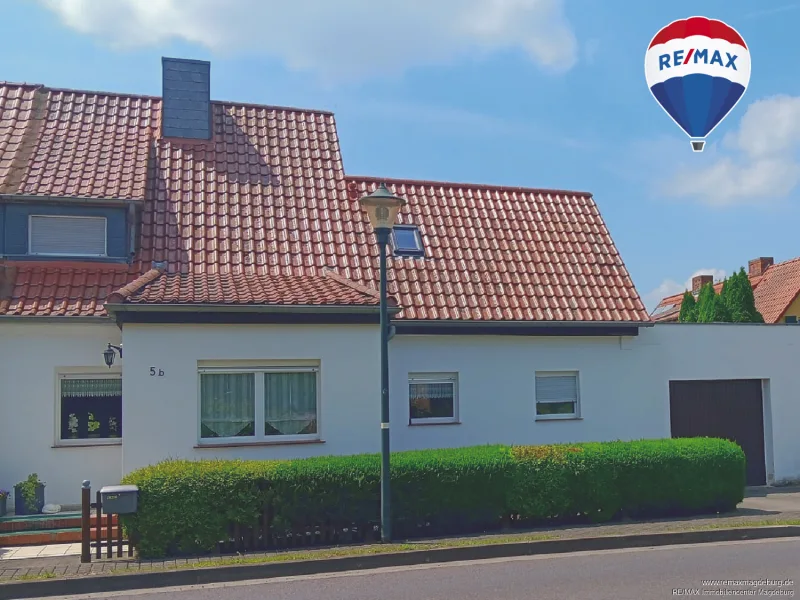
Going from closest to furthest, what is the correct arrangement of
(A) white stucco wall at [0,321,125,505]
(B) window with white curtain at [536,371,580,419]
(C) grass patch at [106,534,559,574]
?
1. (C) grass patch at [106,534,559,574]
2. (A) white stucco wall at [0,321,125,505]
3. (B) window with white curtain at [536,371,580,419]

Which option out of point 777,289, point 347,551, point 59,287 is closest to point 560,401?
point 347,551

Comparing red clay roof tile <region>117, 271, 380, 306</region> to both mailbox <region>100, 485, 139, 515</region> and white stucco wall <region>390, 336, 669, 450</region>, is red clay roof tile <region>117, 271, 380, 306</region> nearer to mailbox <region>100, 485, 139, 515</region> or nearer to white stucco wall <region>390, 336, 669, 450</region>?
white stucco wall <region>390, 336, 669, 450</region>

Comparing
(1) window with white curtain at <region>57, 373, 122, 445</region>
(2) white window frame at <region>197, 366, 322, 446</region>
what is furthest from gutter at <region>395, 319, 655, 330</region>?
(1) window with white curtain at <region>57, 373, 122, 445</region>

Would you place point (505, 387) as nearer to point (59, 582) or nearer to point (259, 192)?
point (259, 192)

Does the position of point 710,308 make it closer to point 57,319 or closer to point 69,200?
point 69,200

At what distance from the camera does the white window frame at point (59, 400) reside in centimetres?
1280

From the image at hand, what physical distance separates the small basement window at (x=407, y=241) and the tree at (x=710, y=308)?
1214 centimetres

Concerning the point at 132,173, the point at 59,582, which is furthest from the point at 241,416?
the point at 132,173

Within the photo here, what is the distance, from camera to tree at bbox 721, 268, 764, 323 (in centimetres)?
2511

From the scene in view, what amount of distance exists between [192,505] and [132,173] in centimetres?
699

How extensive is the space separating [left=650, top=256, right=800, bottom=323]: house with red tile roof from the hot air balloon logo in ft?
51.0

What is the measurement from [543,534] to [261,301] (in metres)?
5.26

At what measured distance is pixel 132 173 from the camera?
14922 millimetres

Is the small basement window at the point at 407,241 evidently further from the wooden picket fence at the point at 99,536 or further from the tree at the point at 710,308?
the tree at the point at 710,308
